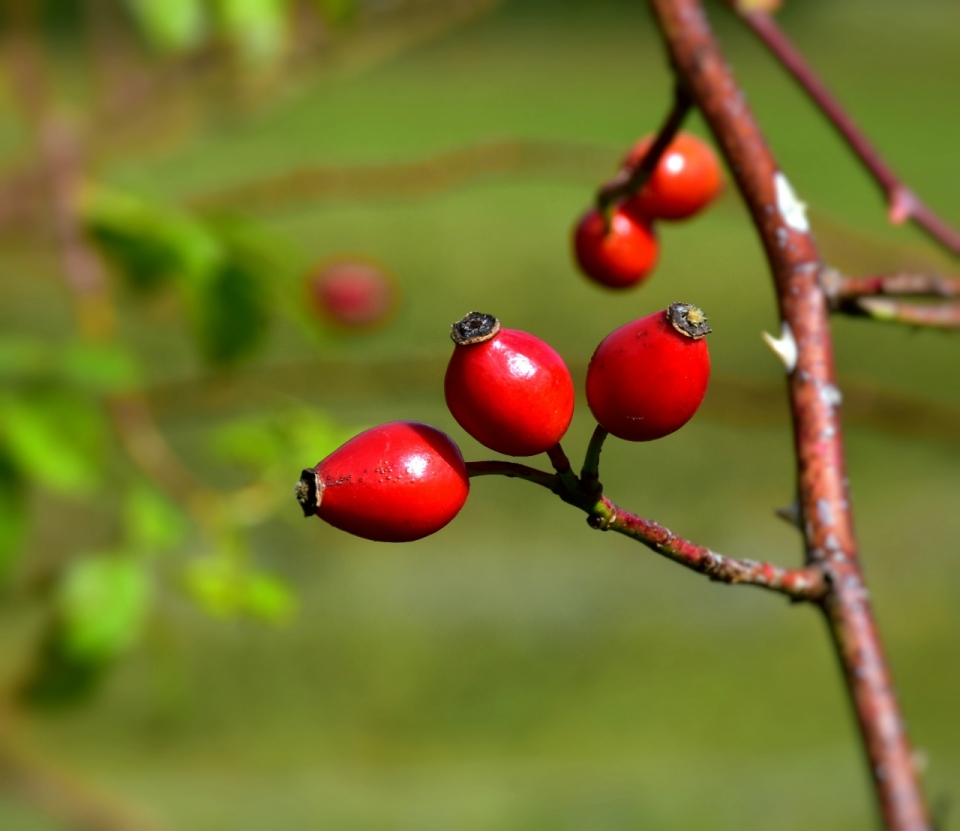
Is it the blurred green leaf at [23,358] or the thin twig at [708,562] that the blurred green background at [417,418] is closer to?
the blurred green leaf at [23,358]

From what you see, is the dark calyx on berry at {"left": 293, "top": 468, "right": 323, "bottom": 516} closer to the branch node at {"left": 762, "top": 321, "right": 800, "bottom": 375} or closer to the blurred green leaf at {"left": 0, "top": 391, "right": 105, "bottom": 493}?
the branch node at {"left": 762, "top": 321, "right": 800, "bottom": 375}

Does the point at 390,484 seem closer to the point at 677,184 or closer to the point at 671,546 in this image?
the point at 671,546

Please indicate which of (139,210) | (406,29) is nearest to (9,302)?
(406,29)

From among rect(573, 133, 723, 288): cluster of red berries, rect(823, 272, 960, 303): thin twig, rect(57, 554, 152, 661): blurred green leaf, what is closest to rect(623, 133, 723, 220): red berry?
rect(573, 133, 723, 288): cluster of red berries

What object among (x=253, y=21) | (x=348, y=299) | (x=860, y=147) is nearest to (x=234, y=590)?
(x=348, y=299)

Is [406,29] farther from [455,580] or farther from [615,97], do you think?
[615,97]

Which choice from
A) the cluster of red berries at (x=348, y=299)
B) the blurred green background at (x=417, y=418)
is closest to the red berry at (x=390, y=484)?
the blurred green background at (x=417, y=418)
